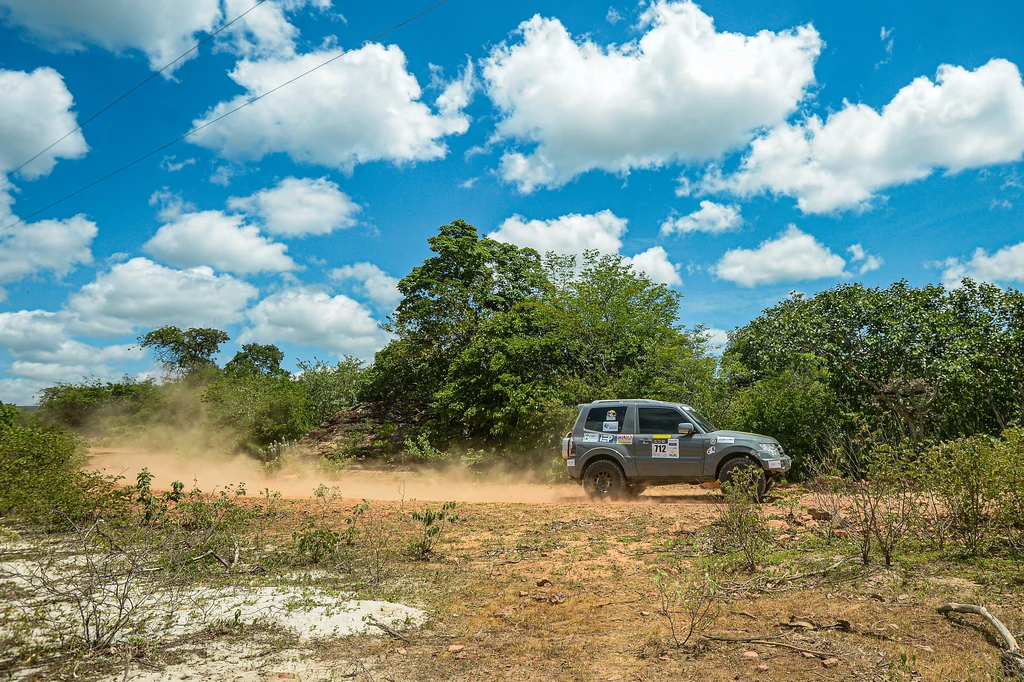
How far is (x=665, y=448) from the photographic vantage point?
1327 cm

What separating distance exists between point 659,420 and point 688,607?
8.10 metres

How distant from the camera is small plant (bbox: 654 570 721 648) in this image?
539 cm

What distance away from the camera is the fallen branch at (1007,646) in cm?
425

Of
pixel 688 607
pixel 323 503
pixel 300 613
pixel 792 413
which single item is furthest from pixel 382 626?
pixel 792 413

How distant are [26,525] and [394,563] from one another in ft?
19.2

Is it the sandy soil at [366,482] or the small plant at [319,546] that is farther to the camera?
the sandy soil at [366,482]

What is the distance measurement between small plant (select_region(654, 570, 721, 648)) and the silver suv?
6.50 metres

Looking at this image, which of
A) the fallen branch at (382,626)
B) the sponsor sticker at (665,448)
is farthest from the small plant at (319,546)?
the sponsor sticker at (665,448)

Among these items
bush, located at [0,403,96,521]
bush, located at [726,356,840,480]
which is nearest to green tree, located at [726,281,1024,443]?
bush, located at [726,356,840,480]

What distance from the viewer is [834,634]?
5.17 meters

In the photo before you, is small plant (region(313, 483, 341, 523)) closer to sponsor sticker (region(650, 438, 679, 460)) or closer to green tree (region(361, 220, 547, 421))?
sponsor sticker (region(650, 438, 679, 460))

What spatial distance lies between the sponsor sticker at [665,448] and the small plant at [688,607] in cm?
653

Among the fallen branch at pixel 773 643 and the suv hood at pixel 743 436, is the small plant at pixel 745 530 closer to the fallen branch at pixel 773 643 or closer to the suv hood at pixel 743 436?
the fallen branch at pixel 773 643

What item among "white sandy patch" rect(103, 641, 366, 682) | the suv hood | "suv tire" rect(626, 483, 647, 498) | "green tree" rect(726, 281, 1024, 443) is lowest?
"white sandy patch" rect(103, 641, 366, 682)
